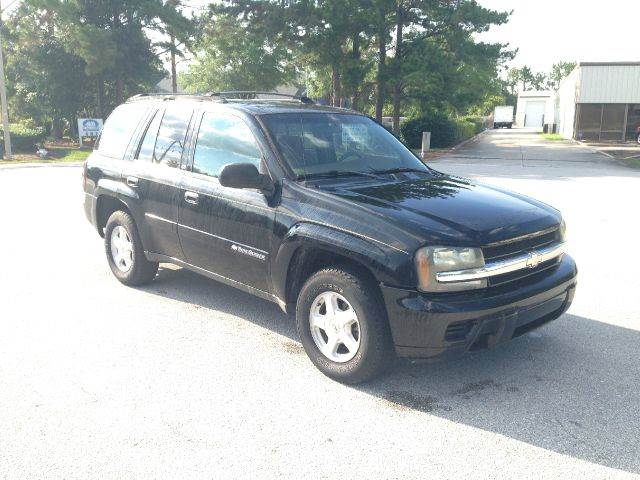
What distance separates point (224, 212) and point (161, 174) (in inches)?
40.7

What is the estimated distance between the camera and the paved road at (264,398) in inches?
121

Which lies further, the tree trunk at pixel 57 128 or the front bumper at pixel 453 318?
the tree trunk at pixel 57 128

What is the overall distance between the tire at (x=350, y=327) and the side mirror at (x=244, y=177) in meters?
0.78

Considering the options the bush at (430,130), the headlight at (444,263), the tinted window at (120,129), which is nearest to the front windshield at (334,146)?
the headlight at (444,263)

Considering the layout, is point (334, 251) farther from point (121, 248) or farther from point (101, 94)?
point (101, 94)

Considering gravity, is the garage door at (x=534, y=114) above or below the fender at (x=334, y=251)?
above

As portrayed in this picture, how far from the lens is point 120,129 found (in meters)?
6.24

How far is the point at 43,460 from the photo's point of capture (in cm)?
308

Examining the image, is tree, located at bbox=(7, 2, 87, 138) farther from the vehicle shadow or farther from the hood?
the vehicle shadow

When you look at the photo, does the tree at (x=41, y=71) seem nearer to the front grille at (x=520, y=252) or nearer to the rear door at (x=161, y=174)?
the rear door at (x=161, y=174)

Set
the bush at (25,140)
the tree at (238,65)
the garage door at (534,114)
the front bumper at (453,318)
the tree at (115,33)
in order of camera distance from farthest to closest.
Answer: the garage door at (534,114) < the tree at (238,65) < the tree at (115,33) < the bush at (25,140) < the front bumper at (453,318)

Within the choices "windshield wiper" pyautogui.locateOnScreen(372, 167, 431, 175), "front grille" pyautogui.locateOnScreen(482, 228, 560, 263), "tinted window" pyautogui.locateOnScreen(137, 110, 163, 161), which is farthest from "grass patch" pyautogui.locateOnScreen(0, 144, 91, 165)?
"front grille" pyautogui.locateOnScreen(482, 228, 560, 263)

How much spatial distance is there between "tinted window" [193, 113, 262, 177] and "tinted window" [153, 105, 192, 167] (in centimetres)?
26

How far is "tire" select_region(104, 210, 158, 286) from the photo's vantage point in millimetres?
5789
